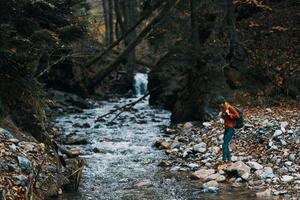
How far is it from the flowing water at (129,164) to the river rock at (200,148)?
0.99m

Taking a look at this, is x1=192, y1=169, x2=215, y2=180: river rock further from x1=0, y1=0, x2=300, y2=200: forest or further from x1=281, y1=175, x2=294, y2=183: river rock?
x1=281, y1=175, x2=294, y2=183: river rock

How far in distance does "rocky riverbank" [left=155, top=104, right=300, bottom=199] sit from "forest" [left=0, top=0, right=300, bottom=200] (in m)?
0.04

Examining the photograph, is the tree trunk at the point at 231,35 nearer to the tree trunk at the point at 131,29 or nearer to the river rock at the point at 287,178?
the tree trunk at the point at 131,29

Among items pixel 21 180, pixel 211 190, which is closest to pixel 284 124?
pixel 211 190

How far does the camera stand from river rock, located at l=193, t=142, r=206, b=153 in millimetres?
14748

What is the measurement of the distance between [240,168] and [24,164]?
5.27 meters

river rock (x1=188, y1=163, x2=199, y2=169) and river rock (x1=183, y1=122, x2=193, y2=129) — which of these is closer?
river rock (x1=188, y1=163, x2=199, y2=169)

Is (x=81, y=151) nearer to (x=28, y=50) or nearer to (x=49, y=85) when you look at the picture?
(x=28, y=50)

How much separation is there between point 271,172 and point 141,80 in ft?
73.5

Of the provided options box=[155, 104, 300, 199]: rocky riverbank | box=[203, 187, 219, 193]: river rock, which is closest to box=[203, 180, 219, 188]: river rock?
box=[155, 104, 300, 199]: rocky riverbank

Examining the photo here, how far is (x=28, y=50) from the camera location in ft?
38.3

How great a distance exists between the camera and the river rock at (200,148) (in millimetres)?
14748

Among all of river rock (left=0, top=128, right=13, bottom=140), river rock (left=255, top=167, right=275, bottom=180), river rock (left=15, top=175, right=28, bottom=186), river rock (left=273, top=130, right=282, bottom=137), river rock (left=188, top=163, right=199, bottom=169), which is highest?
river rock (left=0, top=128, right=13, bottom=140)

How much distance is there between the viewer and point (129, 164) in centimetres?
1399
